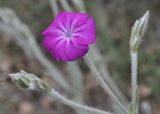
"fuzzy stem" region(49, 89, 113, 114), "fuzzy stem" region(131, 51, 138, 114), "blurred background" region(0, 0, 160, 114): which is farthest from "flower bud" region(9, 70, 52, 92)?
"blurred background" region(0, 0, 160, 114)

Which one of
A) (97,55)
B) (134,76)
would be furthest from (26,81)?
(97,55)

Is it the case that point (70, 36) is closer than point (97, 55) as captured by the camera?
Yes

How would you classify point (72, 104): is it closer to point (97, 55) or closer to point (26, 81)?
point (26, 81)

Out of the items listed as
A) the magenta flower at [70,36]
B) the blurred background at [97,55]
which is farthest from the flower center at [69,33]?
the blurred background at [97,55]

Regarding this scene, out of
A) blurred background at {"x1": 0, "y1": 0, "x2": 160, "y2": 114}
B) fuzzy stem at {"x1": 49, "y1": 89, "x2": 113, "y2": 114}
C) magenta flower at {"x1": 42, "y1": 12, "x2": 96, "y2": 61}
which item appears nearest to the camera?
magenta flower at {"x1": 42, "y1": 12, "x2": 96, "y2": 61}

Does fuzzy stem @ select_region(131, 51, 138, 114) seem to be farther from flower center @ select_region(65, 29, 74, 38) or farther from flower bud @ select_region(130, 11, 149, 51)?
flower center @ select_region(65, 29, 74, 38)
